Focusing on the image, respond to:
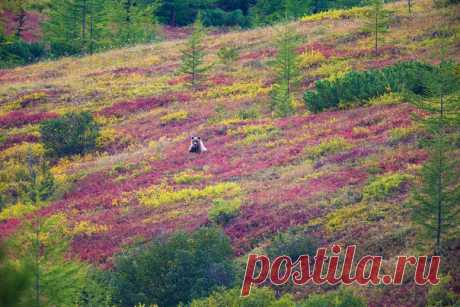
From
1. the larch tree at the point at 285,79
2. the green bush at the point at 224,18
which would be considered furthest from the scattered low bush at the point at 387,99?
the green bush at the point at 224,18

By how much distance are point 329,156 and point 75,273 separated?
32.2ft

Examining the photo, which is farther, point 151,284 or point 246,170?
point 246,170

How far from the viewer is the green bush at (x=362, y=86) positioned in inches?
957

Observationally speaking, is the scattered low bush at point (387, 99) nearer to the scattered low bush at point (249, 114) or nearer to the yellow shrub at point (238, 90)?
the scattered low bush at point (249, 114)

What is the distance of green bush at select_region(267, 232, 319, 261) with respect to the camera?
13.6 metres

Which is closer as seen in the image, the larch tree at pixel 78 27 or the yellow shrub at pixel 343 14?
the yellow shrub at pixel 343 14

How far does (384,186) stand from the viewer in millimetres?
15688

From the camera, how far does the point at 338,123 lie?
22.9m

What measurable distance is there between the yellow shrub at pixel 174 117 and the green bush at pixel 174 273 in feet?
50.5

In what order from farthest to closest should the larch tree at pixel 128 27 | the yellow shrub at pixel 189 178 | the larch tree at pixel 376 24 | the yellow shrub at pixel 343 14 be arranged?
the larch tree at pixel 128 27 < the yellow shrub at pixel 343 14 < the larch tree at pixel 376 24 < the yellow shrub at pixel 189 178

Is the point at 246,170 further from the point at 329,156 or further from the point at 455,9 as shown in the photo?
the point at 455,9

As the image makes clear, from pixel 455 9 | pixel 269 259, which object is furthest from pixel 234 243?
pixel 455 9

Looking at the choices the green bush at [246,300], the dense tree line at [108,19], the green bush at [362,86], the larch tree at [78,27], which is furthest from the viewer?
the dense tree line at [108,19]

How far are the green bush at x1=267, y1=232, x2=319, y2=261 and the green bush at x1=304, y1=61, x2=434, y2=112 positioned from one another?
37.5 ft
